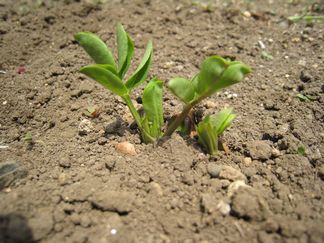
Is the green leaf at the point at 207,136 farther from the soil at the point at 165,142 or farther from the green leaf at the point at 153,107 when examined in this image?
the green leaf at the point at 153,107

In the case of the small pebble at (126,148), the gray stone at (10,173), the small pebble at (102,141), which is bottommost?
the small pebble at (126,148)

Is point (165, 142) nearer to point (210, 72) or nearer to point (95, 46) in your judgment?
point (210, 72)

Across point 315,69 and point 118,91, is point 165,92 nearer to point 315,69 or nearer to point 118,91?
point 118,91

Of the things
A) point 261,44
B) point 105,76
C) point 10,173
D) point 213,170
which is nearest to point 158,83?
point 105,76

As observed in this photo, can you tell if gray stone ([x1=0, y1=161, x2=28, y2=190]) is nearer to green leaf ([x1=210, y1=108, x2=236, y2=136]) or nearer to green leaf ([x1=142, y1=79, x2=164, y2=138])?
green leaf ([x1=142, y1=79, x2=164, y2=138])

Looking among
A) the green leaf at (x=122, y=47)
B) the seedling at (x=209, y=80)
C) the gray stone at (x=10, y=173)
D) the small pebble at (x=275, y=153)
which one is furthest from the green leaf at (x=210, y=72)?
the gray stone at (x=10, y=173)

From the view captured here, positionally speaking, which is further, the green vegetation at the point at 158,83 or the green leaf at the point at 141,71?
the green leaf at the point at 141,71
